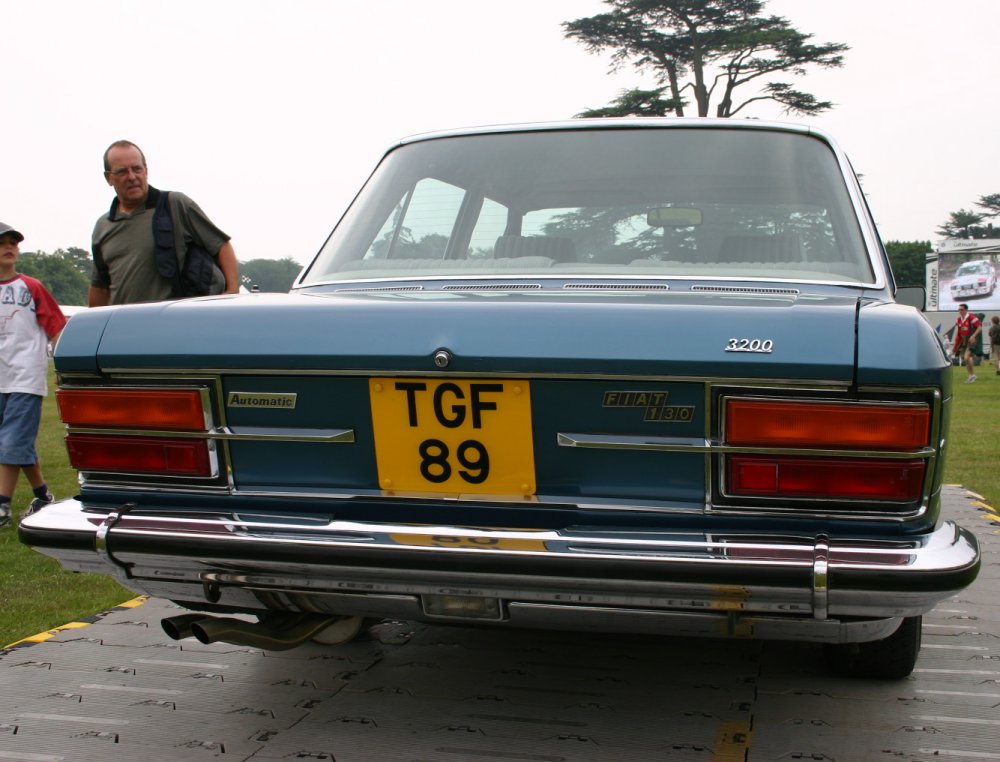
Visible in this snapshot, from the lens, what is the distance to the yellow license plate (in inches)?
94.2

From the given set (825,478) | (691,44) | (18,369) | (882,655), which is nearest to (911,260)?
(691,44)

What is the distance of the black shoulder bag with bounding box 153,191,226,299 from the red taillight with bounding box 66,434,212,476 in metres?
1.94

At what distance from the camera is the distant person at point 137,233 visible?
4.61 meters

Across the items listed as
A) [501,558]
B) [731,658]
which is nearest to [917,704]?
[731,658]

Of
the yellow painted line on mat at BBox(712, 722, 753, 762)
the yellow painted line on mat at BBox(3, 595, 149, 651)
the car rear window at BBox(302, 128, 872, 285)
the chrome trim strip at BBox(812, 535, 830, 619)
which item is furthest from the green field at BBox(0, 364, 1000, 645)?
the chrome trim strip at BBox(812, 535, 830, 619)

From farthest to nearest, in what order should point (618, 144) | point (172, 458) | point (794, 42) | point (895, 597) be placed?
point (794, 42)
point (618, 144)
point (172, 458)
point (895, 597)

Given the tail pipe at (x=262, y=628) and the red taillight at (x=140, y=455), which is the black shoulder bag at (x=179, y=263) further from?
the tail pipe at (x=262, y=628)

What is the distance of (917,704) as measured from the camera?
3047 millimetres

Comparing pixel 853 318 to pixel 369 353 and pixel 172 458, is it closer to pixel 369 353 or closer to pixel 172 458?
pixel 369 353

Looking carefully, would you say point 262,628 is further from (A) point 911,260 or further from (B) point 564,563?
(A) point 911,260

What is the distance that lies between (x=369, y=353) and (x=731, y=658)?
180 centimetres

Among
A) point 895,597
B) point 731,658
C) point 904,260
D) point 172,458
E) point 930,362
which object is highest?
point 930,362

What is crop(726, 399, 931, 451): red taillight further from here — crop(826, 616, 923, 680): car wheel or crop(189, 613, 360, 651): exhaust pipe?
crop(189, 613, 360, 651): exhaust pipe

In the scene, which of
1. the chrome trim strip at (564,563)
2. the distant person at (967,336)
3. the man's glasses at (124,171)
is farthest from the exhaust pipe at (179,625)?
the distant person at (967,336)
